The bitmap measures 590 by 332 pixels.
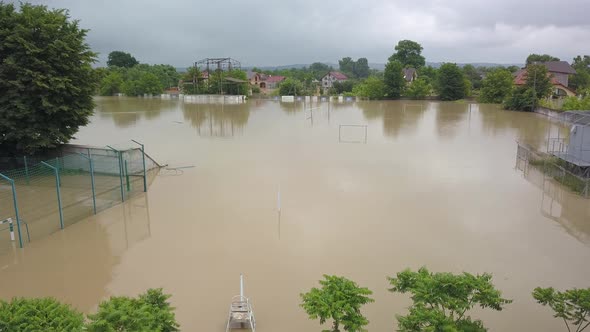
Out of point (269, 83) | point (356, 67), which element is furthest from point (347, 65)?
point (269, 83)

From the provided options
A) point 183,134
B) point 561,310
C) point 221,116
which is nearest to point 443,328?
point 561,310

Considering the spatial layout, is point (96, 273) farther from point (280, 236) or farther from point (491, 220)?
point (491, 220)

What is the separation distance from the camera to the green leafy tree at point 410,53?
3935 inches

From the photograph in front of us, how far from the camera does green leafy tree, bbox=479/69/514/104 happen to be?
56.2 m

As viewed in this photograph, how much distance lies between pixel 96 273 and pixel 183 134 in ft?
71.1

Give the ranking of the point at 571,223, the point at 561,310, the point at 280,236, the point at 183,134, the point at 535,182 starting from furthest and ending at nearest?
the point at 183,134 < the point at 535,182 < the point at 571,223 < the point at 280,236 < the point at 561,310

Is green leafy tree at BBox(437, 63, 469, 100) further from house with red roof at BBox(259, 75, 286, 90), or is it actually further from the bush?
house with red roof at BBox(259, 75, 286, 90)

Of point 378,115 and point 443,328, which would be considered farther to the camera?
point 378,115

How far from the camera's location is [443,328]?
17.9 feet

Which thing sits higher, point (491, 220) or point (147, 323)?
point (147, 323)

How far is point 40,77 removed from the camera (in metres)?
16.9

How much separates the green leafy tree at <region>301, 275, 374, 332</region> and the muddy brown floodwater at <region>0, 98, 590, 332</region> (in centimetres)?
209

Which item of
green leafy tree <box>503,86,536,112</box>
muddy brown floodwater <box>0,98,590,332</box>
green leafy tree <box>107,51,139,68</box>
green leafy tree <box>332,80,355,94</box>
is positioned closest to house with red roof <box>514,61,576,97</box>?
green leafy tree <box>503,86,536,112</box>

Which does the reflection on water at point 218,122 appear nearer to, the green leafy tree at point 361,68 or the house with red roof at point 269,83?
the house with red roof at point 269,83
